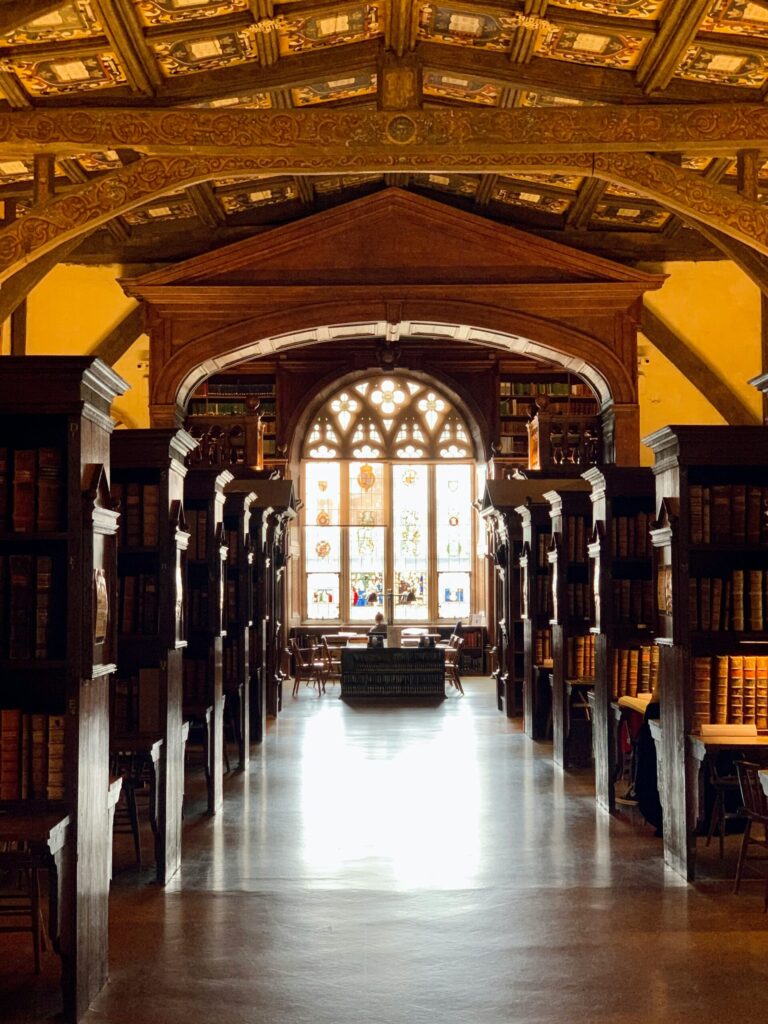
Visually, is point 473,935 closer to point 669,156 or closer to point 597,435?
point 669,156

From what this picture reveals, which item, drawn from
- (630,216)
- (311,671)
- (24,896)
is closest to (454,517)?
(311,671)

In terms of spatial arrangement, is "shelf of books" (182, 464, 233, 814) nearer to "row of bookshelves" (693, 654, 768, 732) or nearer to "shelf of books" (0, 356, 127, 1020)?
"row of bookshelves" (693, 654, 768, 732)

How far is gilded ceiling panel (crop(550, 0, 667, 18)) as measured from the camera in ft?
31.8

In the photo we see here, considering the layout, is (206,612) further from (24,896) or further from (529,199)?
(529,199)

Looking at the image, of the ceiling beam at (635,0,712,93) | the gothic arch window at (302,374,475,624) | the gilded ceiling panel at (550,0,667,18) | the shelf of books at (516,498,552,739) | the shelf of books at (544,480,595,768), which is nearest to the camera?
the ceiling beam at (635,0,712,93)

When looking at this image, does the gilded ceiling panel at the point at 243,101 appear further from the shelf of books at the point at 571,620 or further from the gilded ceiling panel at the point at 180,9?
the shelf of books at the point at 571,620

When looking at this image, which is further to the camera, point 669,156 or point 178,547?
point 669,156

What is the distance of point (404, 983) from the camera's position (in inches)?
186

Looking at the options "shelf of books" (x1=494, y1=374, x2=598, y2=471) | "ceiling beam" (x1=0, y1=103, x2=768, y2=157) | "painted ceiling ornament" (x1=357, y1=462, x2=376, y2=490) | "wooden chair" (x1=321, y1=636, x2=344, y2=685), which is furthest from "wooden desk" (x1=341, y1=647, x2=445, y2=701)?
"ceiling beam" (x1=0, y1=103, x2=768, y2=157)

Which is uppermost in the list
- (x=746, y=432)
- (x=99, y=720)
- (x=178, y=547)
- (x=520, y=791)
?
(x=746, y=432)

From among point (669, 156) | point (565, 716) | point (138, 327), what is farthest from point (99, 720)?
point (138, 327)

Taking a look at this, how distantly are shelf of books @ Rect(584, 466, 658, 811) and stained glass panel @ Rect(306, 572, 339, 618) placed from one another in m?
13.7

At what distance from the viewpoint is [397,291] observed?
1494 cm

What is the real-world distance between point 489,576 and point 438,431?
285cm
